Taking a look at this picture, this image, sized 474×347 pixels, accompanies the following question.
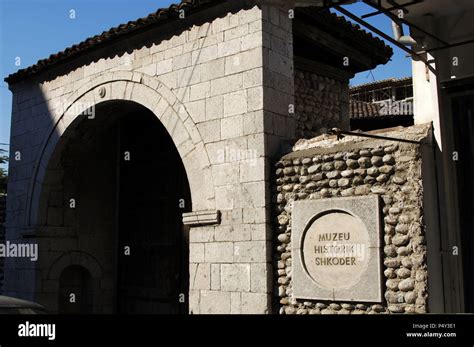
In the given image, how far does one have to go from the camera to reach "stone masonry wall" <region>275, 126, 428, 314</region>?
5.18m

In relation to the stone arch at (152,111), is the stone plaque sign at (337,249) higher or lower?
lower

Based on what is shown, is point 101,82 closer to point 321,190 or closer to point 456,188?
point 321,190

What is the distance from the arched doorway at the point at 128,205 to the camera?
920 centimetres

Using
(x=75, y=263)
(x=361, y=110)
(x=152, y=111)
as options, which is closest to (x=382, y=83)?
(x=361, y=110)

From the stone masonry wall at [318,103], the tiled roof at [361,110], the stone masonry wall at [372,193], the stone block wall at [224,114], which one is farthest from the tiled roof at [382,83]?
the stone masonry wall at [372,193]

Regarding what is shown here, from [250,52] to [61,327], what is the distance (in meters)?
4.60

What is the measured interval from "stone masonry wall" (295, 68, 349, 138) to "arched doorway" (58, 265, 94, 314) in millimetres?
5109

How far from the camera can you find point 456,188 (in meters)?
5.49

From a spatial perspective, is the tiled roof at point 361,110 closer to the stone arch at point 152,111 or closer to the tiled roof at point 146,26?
the tiled roof at point 146,26

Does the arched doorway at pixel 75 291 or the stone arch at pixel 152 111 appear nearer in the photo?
the stone arch at pixel 152 111

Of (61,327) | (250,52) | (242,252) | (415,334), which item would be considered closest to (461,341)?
(415,334)

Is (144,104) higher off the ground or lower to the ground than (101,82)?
lower

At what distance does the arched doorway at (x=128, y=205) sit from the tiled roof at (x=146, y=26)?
1.06m

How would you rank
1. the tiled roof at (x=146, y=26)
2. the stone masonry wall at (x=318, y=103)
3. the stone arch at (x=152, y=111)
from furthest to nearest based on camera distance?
the stone masonry wall at (x=318, y=103) < the tiled roof at (x=146, y=26) < the stone arch at (x=152, y=111)
